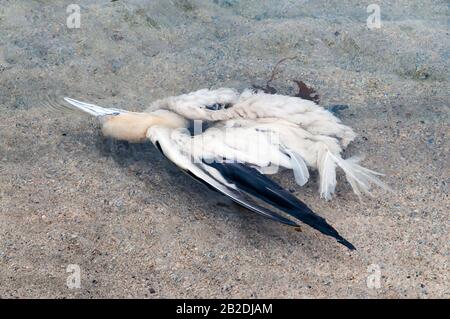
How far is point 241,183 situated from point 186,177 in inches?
18.5

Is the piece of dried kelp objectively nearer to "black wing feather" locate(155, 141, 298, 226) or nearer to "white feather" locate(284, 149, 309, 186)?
"white feather" locate(284, 149, 309, 186)

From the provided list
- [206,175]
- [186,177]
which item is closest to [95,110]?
[186,177]

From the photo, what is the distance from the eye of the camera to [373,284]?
2441 mm

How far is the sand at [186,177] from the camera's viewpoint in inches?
97.5

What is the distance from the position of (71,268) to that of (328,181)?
1.38 meters

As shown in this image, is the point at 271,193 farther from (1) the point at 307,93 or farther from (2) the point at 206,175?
(1) the point at 307,93

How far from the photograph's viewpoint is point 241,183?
277cm

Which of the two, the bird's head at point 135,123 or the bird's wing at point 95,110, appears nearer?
the bird's head at point 135,123

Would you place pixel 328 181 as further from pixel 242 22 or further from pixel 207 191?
pixel 242 22

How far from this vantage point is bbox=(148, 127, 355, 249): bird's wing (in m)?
2.61

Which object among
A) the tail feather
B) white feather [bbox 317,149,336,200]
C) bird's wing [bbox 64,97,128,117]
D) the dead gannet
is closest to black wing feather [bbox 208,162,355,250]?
the dead gannet

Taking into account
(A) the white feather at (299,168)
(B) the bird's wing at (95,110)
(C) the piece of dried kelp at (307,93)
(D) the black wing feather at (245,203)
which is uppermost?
(B) the bird's wing at (95,110)

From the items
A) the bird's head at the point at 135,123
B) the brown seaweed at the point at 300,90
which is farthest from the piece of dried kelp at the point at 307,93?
the bird's head at the point at 135,123

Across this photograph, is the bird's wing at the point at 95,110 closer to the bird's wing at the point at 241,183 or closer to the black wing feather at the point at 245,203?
the bird's wing at the point at 241,183
